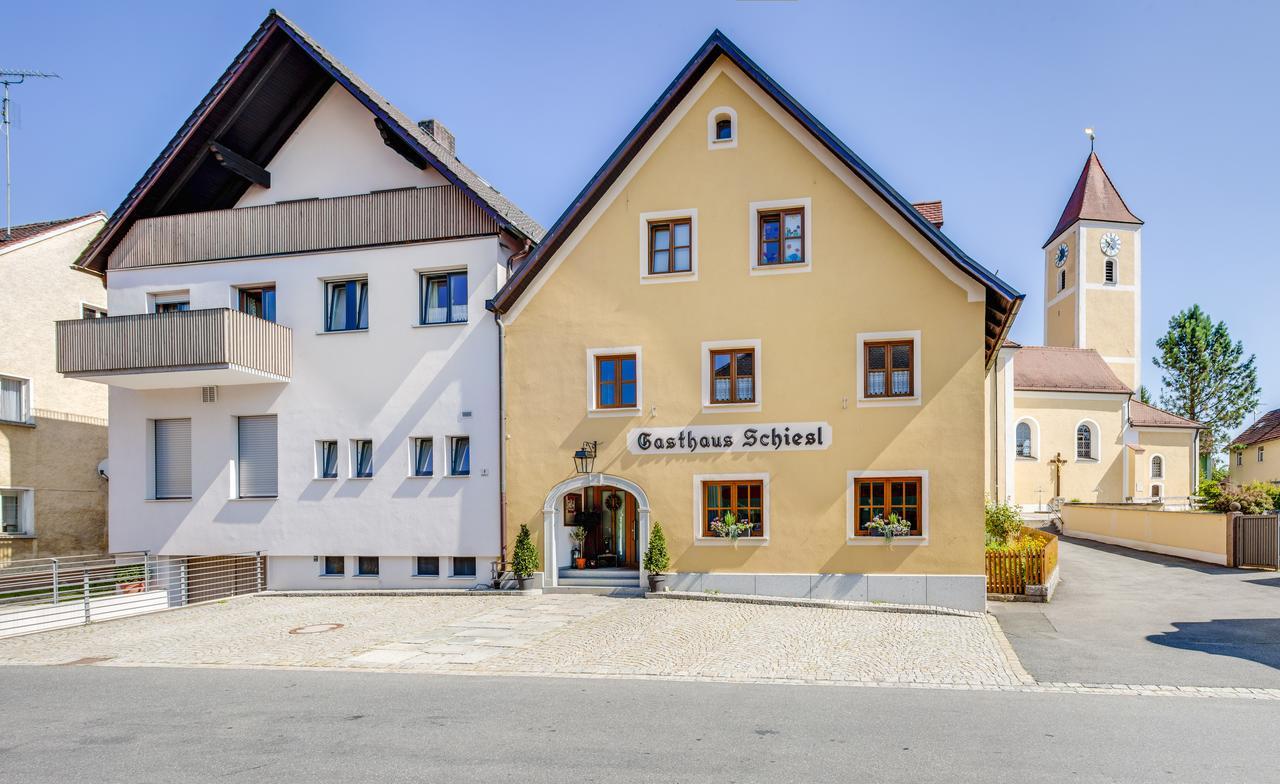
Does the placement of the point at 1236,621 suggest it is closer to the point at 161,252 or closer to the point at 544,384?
the point at 544,384

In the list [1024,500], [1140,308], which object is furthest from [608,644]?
[1140,308]

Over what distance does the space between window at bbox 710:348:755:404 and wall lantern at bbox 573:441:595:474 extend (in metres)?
2.86

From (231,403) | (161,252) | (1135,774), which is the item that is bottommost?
(1135,774)

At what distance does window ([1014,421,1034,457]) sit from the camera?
49.0 meters

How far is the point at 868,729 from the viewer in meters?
8.05

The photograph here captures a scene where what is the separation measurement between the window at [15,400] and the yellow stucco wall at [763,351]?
50.3 ft

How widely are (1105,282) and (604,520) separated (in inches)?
2033

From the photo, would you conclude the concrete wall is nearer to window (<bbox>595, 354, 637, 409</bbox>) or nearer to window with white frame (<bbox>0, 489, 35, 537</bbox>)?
window (<bbox>595, 354, 637, 409</bbox>)

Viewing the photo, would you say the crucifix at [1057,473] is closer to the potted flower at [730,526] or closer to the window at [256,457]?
the potted flower at [730,526]

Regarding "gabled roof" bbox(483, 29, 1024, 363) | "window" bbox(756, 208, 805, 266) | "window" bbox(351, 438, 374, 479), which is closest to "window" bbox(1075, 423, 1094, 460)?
"gabled roof" bbox(483, 29, 1024, 363)

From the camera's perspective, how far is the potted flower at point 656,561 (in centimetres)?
1762

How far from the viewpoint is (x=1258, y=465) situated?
60000mm

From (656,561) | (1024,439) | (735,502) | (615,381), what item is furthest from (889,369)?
(1024,439)

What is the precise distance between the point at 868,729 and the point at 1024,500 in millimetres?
45466
